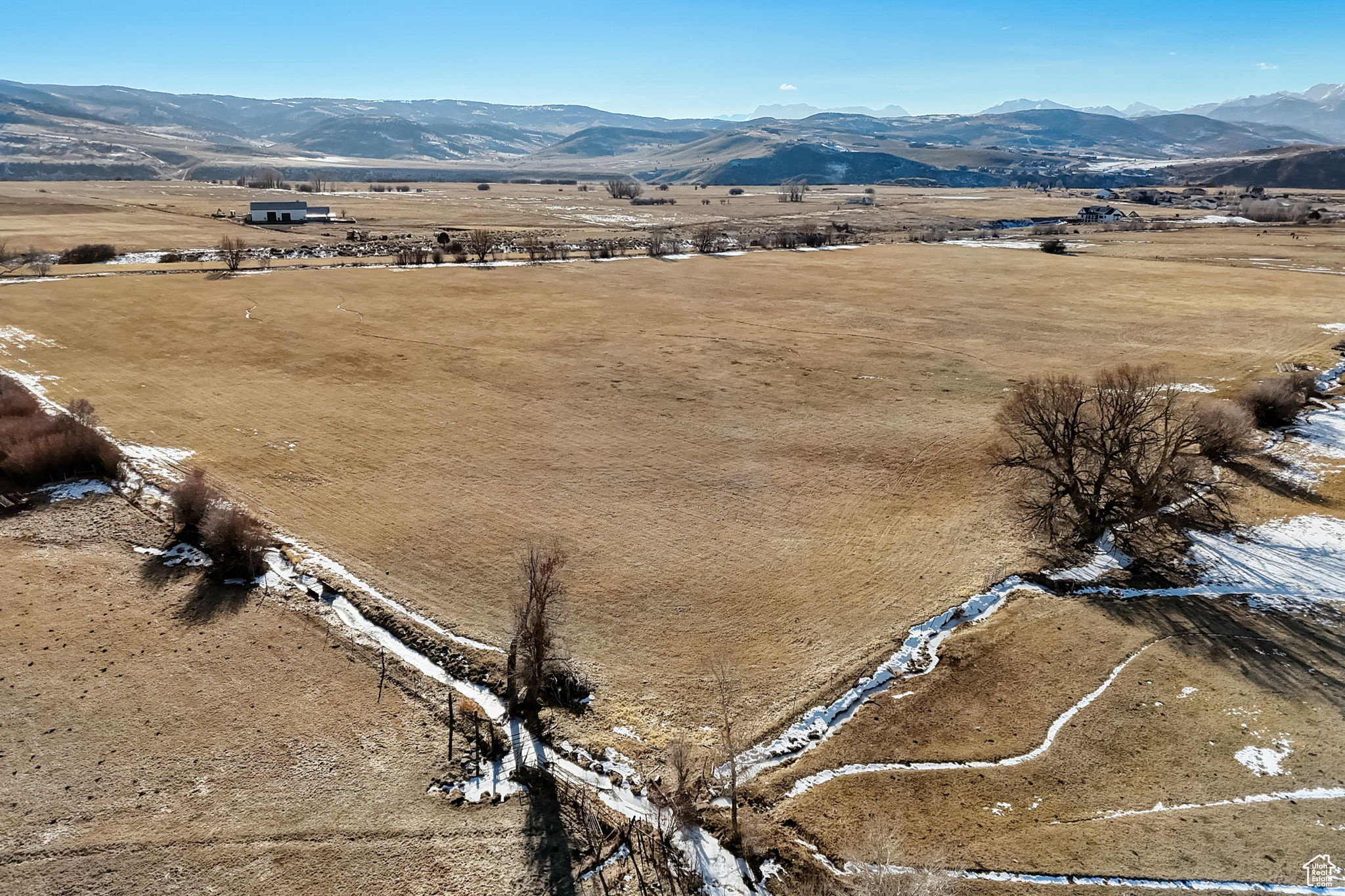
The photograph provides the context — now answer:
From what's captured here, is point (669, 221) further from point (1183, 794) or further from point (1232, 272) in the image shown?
point (1183, 794)

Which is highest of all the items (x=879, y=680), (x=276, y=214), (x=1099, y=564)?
(x=276, y=214)

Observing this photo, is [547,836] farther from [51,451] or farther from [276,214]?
[276,214]

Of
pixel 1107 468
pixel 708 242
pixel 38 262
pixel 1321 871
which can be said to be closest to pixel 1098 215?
pixel 708 242

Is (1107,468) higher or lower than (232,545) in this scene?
higher

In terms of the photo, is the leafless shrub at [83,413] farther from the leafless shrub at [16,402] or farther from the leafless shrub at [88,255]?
the leafless shrub at [88,255]

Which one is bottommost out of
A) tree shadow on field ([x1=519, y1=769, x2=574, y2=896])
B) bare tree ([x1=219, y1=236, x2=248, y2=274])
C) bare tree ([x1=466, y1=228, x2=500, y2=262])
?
tree shadow on field ([x1=519, y1=769, x2=574, y2=896])

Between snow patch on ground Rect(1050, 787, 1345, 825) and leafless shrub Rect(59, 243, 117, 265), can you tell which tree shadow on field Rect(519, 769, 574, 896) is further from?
leafless shrub Rect(59, 243, 117, 265)

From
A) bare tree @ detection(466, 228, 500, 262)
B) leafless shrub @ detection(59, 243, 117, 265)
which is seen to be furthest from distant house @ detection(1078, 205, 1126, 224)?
leafless shrub @ detection(59, 243, 117, 265)

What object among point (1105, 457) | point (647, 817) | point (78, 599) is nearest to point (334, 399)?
point (78, 599)
